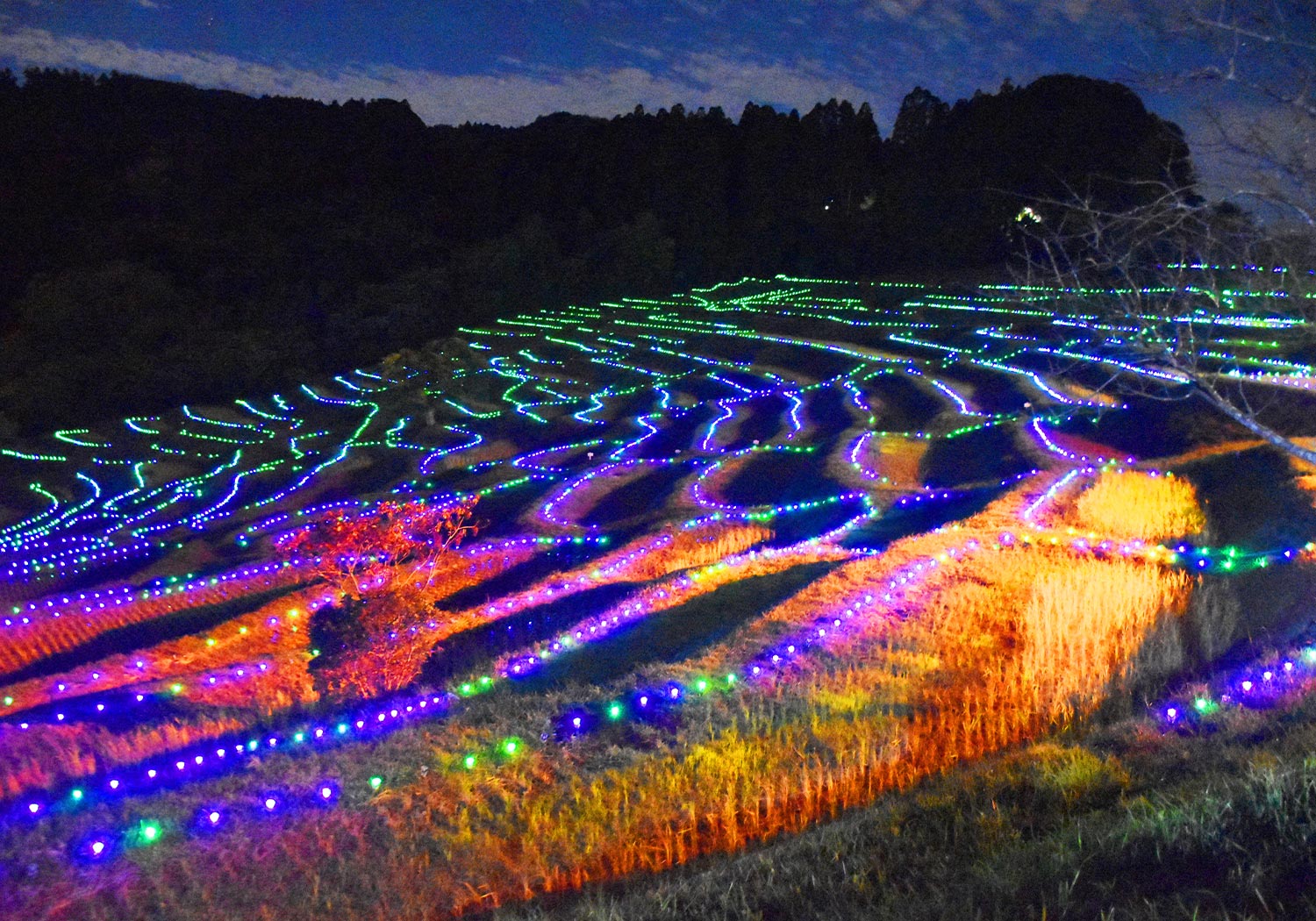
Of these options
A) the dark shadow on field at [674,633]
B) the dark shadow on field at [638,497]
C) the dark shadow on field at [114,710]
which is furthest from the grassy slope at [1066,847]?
the dark shadow on field at [638,497]

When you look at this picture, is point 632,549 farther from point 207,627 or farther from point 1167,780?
point 1167,780

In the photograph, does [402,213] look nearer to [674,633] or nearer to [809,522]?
[809,522]

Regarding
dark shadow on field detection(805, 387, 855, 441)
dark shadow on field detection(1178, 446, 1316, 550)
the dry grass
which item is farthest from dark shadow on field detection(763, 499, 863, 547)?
dark shadow on field detection(805, 387, 855, 441)

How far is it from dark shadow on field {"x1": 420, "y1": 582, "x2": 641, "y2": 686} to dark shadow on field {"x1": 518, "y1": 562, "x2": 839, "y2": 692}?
742 millimetres

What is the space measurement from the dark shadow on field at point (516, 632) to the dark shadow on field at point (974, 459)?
4.60 meters

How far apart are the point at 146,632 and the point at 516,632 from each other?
3.48m

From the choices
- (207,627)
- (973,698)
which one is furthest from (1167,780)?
(207,627)

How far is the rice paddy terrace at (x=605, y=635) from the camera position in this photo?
4152mm

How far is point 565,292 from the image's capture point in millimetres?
33406

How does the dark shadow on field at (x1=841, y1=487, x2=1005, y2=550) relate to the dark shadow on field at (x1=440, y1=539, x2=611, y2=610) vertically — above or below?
above

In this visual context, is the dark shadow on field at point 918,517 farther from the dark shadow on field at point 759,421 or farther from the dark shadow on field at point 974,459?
the dark shadow on field at point 759,421

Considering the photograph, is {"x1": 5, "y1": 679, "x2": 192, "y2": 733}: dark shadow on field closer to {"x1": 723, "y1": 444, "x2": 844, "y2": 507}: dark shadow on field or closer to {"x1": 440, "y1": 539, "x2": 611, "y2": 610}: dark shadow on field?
{"x1": 440, "y1": 539, "x2": 611, "y2": 610}: dark shadow on field

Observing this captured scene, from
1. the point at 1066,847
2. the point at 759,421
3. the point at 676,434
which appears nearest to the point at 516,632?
the point at 1066,847

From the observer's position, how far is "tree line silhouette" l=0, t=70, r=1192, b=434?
27641 millimetres
